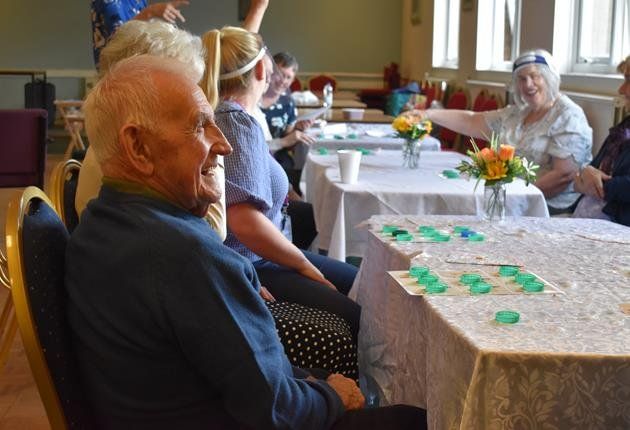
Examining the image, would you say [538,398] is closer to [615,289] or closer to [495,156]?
[615,289]

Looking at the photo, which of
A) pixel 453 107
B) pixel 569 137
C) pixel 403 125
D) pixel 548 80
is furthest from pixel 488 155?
pixel 453 107

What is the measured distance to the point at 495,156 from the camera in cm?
248

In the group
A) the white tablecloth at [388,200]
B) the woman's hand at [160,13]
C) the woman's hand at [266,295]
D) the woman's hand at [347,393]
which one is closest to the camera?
the woman's hand at [347,393]

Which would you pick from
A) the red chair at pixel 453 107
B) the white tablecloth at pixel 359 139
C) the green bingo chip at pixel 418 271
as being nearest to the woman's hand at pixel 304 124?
the white tablecloth at pixel 359 139

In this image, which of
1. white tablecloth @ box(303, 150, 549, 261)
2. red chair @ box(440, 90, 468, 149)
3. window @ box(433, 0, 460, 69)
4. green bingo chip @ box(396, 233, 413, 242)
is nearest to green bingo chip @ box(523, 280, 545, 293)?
green bingo chip @ box(396, 233, 413, 242)

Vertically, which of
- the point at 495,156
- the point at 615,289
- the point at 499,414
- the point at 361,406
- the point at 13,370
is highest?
the point at 495,156

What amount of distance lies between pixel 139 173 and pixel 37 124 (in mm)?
5251

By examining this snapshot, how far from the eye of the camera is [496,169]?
2477mm

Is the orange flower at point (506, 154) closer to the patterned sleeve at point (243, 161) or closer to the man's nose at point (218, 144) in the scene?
the patterned sleeve at point (243, 161)

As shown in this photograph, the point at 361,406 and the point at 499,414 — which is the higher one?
the point at 499,414

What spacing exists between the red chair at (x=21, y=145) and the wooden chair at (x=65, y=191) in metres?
4.04

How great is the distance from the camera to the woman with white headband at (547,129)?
430 centimetres

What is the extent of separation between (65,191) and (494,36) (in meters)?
6.57

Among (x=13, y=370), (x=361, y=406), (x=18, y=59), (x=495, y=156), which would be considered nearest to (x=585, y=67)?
(x=495, y=156)
